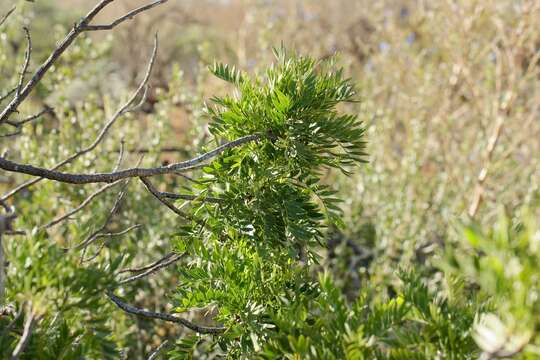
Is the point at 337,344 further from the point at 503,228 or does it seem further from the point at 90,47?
the point at 90,47

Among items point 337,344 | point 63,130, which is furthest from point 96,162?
point 337,344

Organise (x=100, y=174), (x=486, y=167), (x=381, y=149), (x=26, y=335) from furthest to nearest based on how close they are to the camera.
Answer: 1. (x=381, y=149)
2. (x=486, y=167)
3. (x=100, y=174)
4. (x=26, y=335)

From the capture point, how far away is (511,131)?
3811mm

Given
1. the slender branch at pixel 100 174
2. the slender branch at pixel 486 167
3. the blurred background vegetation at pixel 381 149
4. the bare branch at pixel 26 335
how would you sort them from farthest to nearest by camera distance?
the slender branch at pixel 486 167 < the blurred background vegetation at pixel 381 149 < the slender branch at pixel 100 174 < the bare branch at pixel 26 335

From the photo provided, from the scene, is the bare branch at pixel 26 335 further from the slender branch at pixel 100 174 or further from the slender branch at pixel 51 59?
the slender branch at pixel 51 59

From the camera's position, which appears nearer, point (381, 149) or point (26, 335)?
point (26, 335)

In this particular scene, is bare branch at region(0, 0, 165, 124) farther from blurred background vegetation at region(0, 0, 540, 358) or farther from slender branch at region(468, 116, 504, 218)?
slender branch at region(468, 116, 504, 218)

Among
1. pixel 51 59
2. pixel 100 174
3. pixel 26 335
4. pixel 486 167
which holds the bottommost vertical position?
pixel 26 335

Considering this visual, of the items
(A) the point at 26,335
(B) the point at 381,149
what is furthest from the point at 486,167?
(A) the point at 26,335

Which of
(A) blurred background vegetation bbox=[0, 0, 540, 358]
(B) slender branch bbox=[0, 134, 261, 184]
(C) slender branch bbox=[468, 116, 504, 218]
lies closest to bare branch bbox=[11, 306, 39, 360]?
(B) slender branch bbox=[0, 134, 261, 184]

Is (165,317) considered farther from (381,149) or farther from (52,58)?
(381,149)

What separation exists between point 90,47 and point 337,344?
2777 mm

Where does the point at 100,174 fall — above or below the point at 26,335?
above

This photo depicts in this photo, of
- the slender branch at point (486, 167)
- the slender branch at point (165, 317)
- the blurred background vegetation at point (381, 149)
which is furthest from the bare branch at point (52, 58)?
the slender branch at point (486, 167)
